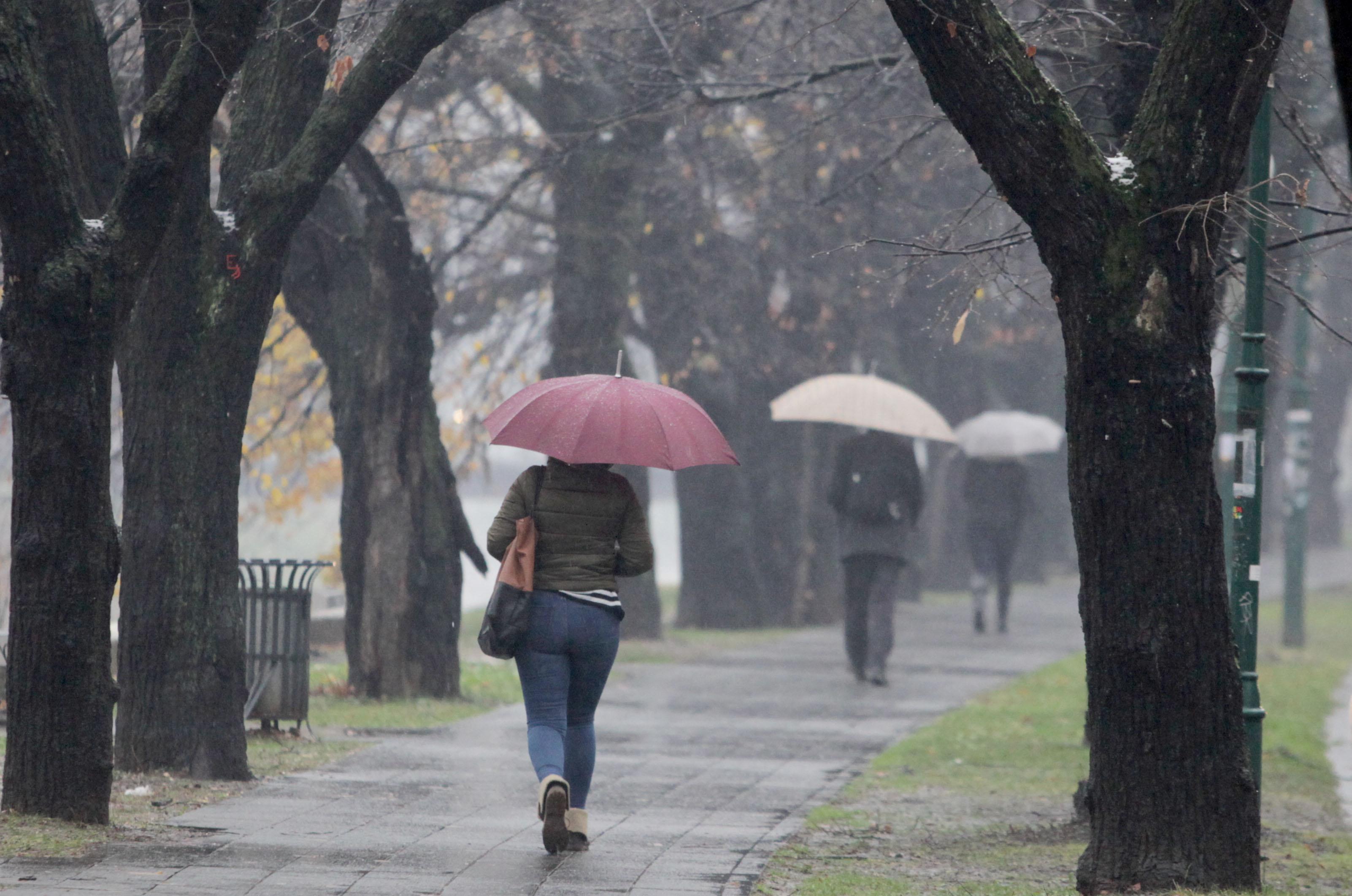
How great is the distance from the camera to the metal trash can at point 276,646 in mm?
10000

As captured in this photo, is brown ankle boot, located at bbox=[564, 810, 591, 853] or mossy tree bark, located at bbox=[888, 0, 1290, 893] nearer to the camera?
mossy tree bark, located at bbox=[888, 0, 1290, 893]

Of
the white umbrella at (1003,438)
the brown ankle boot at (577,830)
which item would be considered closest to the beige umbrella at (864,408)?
the white umbrella at (1003,438)

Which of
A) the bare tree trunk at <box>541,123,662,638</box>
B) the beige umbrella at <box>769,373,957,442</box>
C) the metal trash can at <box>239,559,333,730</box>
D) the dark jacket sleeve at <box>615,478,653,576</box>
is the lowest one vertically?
the metal trash can at <box>239,559,333,730</box>

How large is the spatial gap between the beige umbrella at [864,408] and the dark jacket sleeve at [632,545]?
721 cm

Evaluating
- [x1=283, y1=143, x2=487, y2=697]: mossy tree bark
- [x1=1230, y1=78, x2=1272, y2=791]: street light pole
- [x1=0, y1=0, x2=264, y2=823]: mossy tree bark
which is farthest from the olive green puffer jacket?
[x1=283, y1=143, x2=487, y2=697]: mossy tree bark

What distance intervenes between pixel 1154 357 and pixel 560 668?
2.56 m

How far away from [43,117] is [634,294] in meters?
12.3

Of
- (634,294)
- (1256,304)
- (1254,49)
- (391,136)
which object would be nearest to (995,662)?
(634,294)

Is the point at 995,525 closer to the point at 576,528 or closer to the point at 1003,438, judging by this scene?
the point at 1003,438

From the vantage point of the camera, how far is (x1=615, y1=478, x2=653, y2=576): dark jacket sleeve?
712 centimetres

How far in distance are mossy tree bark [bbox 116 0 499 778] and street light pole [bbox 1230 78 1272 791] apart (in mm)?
3629

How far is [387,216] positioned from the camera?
456 inches

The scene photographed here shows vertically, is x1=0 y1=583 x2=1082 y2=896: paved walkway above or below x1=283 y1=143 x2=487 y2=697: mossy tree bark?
below

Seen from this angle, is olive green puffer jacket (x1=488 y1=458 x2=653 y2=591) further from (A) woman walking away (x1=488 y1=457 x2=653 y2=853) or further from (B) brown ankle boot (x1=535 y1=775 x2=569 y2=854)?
(B) brown ankle boot (x1=535 y1=775 x2=569 y2=854)
